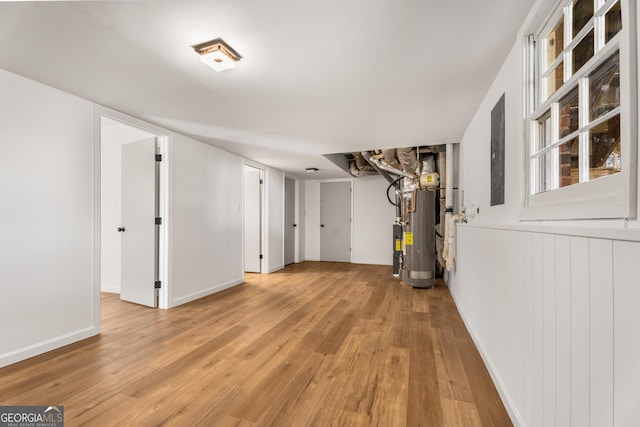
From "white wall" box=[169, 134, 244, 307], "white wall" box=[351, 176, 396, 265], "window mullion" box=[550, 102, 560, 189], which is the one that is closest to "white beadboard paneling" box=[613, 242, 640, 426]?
"window mullion" box=[550, 102, 560, 189]

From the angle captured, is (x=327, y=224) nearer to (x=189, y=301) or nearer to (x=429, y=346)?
(x=189, y=301)

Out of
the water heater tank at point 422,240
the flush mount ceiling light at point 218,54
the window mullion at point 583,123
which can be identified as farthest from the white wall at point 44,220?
the water heater tank at point 422,240


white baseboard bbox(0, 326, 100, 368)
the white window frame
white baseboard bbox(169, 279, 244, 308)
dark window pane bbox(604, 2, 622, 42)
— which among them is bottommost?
white baseboard bbox(169, 279, 244, 308)

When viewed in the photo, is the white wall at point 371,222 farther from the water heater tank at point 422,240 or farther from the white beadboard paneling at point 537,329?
the white beadboard paneling at point 537,329

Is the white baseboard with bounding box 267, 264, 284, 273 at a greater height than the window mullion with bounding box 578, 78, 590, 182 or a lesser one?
lesser

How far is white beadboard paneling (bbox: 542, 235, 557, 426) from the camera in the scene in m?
1.04

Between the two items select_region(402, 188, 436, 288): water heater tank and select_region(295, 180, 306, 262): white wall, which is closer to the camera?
select_region(402, 188, 436, 288): water heater tank

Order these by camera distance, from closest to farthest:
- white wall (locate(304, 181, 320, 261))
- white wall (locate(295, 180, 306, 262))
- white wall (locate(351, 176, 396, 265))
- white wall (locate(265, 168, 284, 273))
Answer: white wall (locate(265, 168, 284, 273)) < white wall (locate(351, 176, 396, 265)) < white wall (locate(295, 180, 306, 262)) < white wall (locate(304, 181, 320, 261))

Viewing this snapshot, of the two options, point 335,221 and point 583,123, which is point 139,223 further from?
point 335,221

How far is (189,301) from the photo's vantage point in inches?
139

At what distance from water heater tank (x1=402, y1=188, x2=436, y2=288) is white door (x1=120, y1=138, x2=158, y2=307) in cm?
357

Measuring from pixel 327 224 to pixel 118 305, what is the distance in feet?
14.9

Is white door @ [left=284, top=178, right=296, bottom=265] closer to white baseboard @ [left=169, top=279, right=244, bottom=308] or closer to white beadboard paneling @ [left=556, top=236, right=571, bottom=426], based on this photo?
white baseboard @ [left=169, top=279, right=244, bottom=308]

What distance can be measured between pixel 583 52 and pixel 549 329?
43.0 inches
